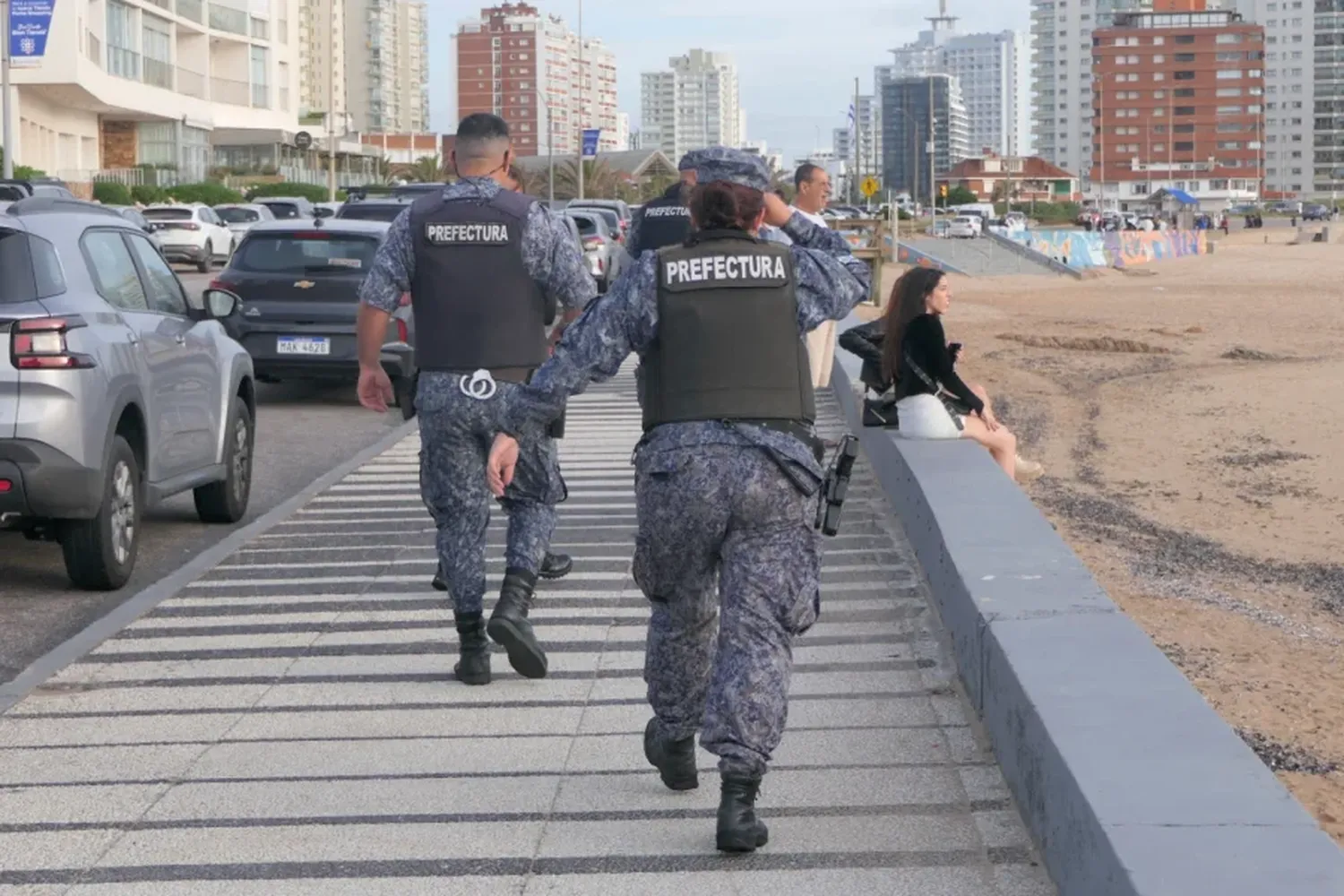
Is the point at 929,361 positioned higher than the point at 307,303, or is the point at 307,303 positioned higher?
the point at 307,303

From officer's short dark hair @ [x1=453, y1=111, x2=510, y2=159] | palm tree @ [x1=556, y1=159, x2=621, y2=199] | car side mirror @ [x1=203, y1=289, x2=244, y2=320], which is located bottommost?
→ car side mirror @ [x1=203, y1=289, x2=244, y2=320]

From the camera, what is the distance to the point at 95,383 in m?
8.20

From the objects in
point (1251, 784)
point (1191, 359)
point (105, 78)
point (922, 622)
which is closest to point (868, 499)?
point (922, 622)

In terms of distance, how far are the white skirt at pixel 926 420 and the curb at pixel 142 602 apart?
3342mm

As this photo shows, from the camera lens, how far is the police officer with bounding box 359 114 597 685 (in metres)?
6.59

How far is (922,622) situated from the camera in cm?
744

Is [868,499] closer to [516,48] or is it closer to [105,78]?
[105,78]

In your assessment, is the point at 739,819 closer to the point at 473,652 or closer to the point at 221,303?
the point at 473,652

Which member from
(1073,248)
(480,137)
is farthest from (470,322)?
(1073,248)

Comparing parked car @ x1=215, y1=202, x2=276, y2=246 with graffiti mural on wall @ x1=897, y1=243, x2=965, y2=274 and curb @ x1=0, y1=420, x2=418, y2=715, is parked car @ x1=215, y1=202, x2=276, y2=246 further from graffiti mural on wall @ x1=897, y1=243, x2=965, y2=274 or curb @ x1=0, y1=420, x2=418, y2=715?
curb @ x1=0, y1=420, x2=418, y2=715

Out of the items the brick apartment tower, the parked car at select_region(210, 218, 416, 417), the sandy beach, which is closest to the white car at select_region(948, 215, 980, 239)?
the sandy beach

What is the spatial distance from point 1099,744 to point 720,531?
1048mm

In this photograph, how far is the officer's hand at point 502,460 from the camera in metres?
5.36

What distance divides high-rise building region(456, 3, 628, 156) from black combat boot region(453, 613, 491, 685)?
16411cm
